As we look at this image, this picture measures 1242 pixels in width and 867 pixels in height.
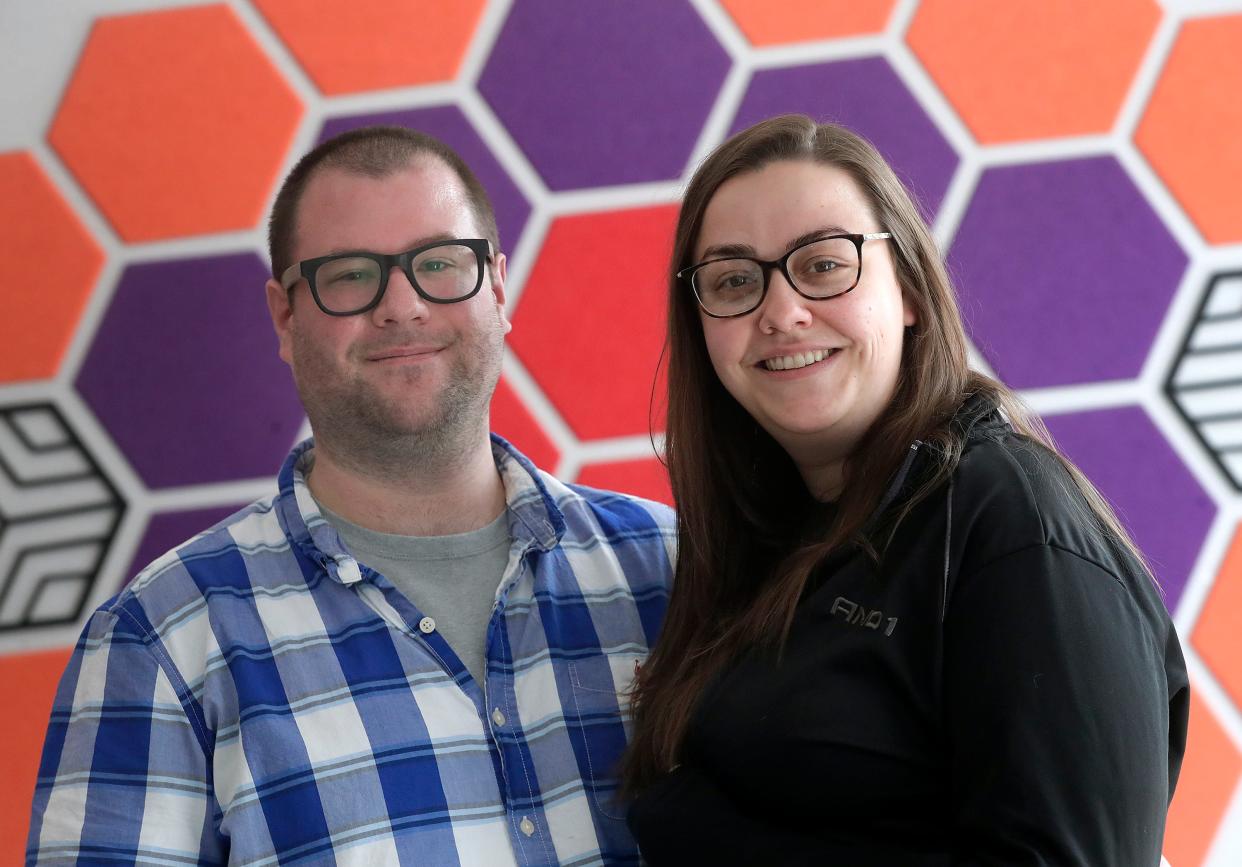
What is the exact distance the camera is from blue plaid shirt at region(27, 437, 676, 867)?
51.2 inches

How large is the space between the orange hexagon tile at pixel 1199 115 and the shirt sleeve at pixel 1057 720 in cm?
121

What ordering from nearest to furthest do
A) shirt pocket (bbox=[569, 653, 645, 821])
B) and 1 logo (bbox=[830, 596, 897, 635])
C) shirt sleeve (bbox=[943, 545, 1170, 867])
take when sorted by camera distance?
shirt sleeve (bbox=[943, 545, 1170, 867]) < and 1 logo (bbox=[830, 596, 897, 635]) < shirt pocket (bbox=[569, 653, 645, 821])

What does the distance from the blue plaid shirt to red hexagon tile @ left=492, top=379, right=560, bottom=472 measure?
0.42 m

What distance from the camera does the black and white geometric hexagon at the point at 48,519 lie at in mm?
1811

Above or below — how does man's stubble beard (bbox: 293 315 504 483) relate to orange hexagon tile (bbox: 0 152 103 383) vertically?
below

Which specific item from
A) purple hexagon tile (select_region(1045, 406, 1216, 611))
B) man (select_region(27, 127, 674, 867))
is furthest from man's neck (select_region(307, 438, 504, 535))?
purple hexagon tile (select_region(1045, 406, 1216, 611))

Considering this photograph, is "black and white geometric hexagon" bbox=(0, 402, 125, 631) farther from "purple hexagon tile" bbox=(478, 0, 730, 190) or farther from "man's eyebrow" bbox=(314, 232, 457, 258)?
"purple hexagon tile" bbox=(478, 0, 730, 190)

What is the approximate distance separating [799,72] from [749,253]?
2.53 feet

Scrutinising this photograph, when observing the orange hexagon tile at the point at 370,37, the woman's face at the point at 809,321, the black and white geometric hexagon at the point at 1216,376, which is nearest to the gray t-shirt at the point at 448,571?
the woman's face at the point at 809,321

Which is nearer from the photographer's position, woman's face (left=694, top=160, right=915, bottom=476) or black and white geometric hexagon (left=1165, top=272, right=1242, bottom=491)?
woman's face (left=694, top=160, right=915, bottom=476)

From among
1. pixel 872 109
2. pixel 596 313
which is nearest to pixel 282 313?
pixel 596 313

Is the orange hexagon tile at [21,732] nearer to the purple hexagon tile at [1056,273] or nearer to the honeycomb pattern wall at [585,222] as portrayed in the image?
the honeycomb pattern wall at [585,222]

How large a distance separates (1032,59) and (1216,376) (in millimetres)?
609

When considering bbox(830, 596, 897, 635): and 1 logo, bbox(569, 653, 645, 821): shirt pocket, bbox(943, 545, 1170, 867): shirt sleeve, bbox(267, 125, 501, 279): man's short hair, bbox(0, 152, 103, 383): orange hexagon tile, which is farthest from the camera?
bbox(0, 152, 103, 383): orange hexagon tile
